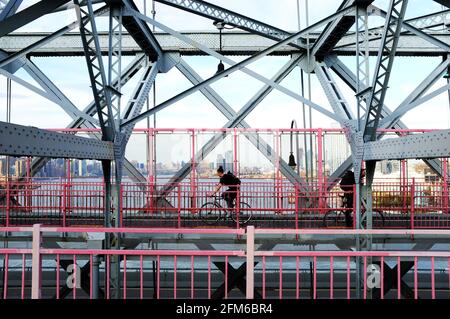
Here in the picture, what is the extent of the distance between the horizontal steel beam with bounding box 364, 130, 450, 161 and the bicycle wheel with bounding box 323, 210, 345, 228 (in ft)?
11.0

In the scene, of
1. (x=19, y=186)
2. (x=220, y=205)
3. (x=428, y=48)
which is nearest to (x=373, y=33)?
(x=428, y=48)

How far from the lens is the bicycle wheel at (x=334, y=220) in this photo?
10.8 meters

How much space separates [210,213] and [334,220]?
3805 millimetres

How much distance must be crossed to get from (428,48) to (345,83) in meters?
3.11

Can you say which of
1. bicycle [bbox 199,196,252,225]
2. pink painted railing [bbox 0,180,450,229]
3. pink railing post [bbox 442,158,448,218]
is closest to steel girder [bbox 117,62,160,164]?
pink painted railing [bbox 0,180,450,229]

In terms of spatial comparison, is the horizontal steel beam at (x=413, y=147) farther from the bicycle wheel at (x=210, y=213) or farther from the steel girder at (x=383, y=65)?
the bicycle wheel at (x=210, y=213)

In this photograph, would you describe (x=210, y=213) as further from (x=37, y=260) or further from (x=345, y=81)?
(x=37, y=260)

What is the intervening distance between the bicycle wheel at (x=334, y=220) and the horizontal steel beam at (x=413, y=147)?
132 inches

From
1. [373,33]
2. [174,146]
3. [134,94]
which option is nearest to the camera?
[373,33]

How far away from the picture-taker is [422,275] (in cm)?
1132

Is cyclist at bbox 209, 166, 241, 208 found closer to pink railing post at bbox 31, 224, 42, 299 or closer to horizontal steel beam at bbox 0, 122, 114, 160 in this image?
horizontal steel beam at bbox 0, 122, 114, 160

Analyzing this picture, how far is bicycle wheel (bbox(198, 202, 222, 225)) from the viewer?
37.0 feet
